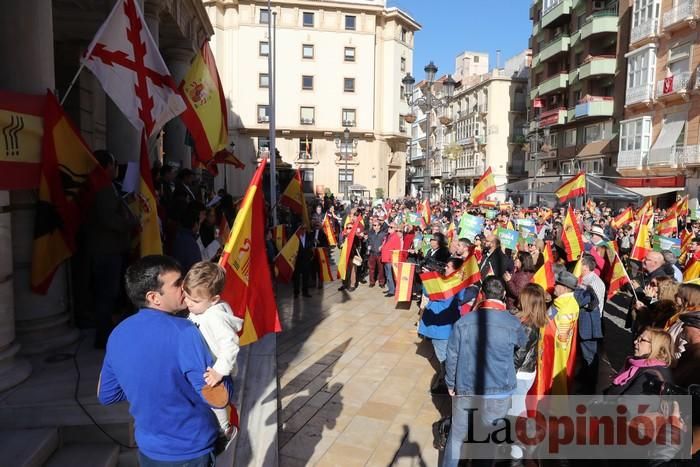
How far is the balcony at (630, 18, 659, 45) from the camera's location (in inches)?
1105

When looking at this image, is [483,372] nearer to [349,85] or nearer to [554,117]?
[554,117]

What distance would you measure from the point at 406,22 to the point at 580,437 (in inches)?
1926

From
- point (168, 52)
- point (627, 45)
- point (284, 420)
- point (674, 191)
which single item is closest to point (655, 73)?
point (627, 45)

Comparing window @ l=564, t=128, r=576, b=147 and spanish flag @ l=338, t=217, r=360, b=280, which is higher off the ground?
window @ l=564, t=128, r=576, b=147

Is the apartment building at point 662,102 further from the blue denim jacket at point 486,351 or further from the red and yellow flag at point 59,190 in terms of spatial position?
the red and yellow flag at point 59,190

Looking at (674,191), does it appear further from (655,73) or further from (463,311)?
(463,311)

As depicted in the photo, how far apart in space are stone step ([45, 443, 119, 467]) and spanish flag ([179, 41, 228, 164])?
3.57m

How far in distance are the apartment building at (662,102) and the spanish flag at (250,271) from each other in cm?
2775

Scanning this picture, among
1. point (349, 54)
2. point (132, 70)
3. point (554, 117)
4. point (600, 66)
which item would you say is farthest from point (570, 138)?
point (132, 70)

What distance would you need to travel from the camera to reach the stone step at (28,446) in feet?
9.96

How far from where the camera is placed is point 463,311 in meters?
6.09

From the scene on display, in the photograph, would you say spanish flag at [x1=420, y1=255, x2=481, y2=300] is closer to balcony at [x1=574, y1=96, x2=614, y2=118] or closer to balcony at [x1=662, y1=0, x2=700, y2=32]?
balcony at [x1=662, y1=0, x2=700, y2=32]

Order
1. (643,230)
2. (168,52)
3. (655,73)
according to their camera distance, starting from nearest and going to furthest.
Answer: (643,230) < (168,52) < (655,73)

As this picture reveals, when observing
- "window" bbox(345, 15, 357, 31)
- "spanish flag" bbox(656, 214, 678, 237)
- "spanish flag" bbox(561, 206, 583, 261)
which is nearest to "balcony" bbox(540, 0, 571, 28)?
"window" bbox(345, 15, 357, 31)
